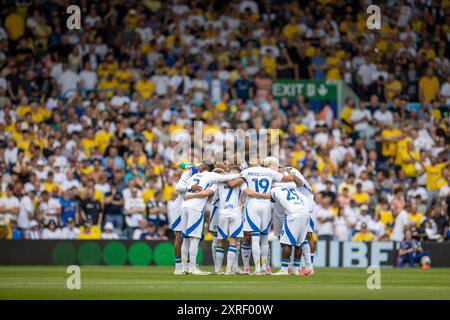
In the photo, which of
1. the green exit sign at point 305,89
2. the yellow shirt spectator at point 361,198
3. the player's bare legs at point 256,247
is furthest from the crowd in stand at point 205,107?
the player's bare legs at point 256,247

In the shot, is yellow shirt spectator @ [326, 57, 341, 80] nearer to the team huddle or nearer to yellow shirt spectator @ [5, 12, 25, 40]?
yellow shirt spectator @ [5, 12, 25, 40]

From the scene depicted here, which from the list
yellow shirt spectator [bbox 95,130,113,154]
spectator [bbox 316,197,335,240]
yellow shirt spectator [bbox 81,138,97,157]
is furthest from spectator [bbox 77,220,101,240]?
spectator [bbox 316,197,335,240]

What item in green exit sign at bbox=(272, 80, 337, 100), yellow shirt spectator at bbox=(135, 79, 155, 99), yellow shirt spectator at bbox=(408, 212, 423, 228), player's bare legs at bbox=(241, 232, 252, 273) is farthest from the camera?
green exit sign at bbox=(272, 80, 337, 100)

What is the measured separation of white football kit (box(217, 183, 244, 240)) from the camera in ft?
77.6

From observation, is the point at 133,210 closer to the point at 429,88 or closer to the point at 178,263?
the point at 178,263

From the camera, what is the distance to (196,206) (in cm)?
2366

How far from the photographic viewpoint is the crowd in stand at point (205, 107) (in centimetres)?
3145

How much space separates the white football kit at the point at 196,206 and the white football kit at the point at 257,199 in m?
0.38

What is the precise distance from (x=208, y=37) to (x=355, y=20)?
16.8 feet

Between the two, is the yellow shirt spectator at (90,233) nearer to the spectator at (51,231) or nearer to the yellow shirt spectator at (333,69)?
the spectator at (51,231)

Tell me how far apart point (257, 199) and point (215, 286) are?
157 inches

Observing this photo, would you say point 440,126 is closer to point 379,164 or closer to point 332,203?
point 379,164

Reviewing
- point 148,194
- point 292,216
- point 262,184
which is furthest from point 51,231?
point 292,216
